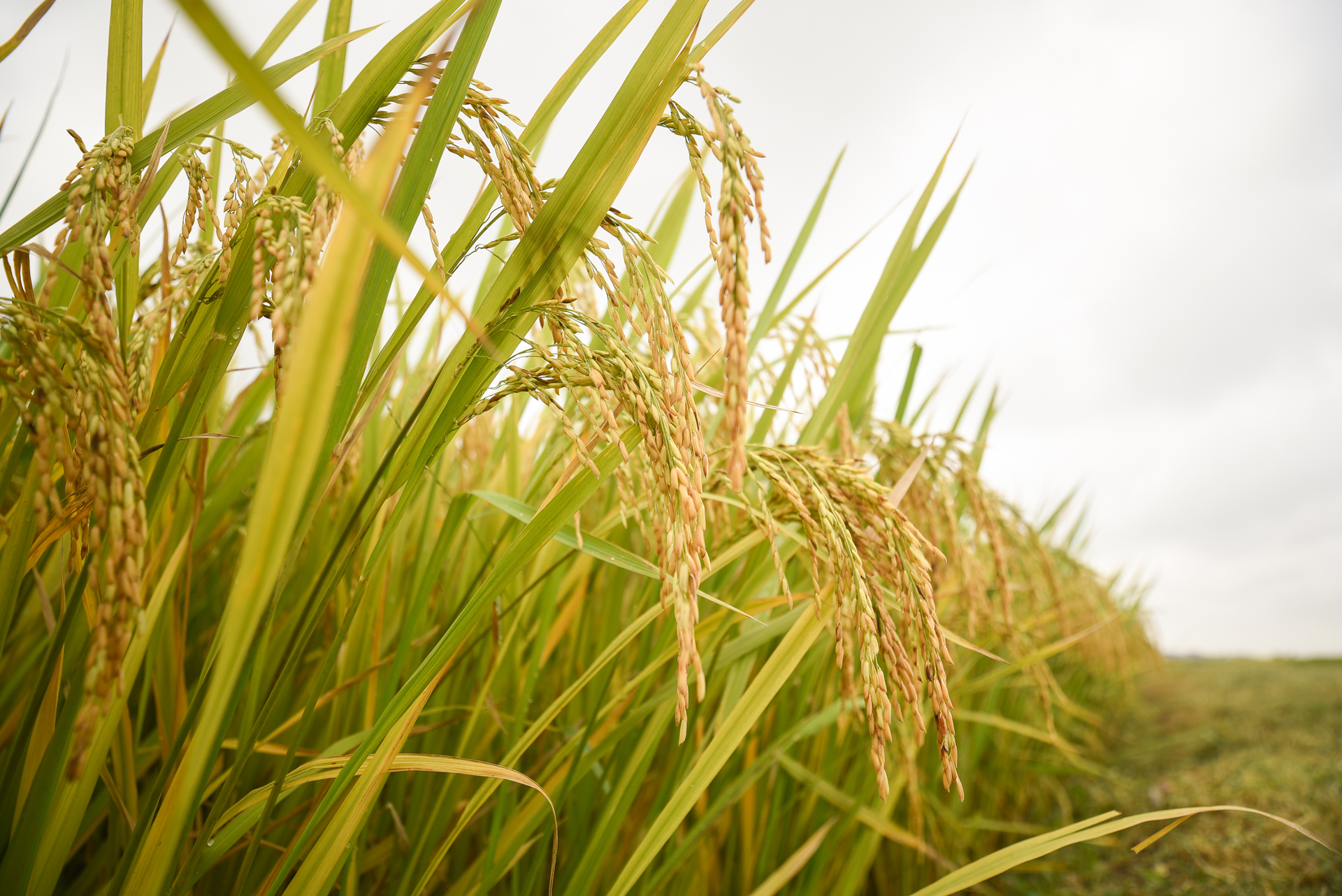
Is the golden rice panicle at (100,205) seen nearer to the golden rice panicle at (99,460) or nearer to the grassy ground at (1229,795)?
the golden rice panicle at (99,460)

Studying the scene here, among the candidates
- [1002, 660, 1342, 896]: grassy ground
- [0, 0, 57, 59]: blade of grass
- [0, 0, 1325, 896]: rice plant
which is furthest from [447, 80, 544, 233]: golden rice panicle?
[1002, 660, 1342, 896]: grassy ground

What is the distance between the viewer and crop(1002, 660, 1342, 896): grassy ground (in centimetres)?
233

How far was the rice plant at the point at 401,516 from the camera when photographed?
0.52 metres

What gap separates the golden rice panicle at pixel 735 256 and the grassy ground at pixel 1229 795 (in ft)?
9.22

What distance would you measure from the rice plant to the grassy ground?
5.34 ft

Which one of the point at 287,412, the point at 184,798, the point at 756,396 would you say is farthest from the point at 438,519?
the point at 287,412

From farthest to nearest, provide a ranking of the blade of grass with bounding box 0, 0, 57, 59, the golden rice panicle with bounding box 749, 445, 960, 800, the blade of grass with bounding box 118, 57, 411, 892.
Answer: the blade of grass with bounding box 0, 0, 57, 59, the golden rice panicle with bounding box 749, 445, 960, 800, the blade of grass with bounding box 118, 57, 411, 892

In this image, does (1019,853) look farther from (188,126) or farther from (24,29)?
(24,29)

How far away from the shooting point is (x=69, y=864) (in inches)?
48.1

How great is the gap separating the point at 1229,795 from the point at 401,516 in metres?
3.60

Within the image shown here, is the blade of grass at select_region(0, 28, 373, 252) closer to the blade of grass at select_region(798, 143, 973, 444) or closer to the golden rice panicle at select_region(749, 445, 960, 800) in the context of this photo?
the golden rice panicle at select_region(749, 445, 960, 800)

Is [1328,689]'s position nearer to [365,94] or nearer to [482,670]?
[482,670]

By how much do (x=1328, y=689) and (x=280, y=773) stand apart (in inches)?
240

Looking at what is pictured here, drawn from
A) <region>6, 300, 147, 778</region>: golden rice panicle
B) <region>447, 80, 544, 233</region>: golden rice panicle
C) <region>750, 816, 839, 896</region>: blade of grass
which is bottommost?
<region>750, 816, 839, 896</region>: blade of grass
